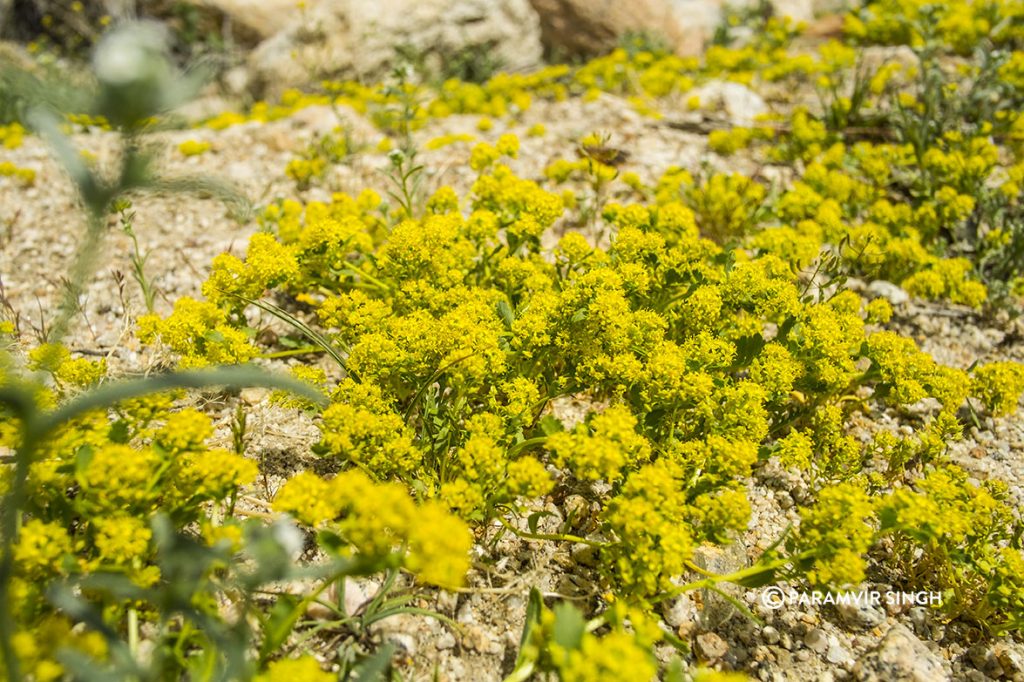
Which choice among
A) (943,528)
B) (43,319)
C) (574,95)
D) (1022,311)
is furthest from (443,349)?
(574,95)

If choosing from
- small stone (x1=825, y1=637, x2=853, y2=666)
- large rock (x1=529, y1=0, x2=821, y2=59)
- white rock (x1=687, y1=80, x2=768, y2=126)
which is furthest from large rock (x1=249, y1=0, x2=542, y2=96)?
small stone (x1=825, y1=637, x2=853, y2=666)

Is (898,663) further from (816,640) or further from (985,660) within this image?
(985,660)

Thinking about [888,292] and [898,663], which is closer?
[898,663]

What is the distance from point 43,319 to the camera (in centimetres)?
375

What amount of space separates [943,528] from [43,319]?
4599 millimetres

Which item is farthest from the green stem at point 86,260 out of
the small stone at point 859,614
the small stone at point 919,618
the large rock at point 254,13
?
the large rock at point 254,13

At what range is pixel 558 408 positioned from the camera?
11.3 ft

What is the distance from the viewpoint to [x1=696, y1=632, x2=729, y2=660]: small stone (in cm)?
248

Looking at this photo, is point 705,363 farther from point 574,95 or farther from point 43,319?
point 574,95

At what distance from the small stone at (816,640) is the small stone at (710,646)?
34 centimetres

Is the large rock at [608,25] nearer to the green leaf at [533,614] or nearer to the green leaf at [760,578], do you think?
the green leaf at [760,578]
